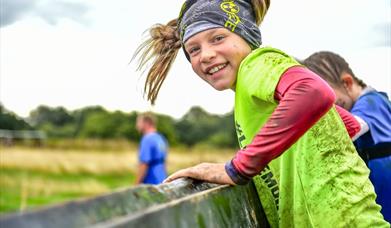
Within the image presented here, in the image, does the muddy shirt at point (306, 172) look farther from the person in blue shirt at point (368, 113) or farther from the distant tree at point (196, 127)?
the distant tree at point (196, 127)

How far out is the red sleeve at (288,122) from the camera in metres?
2.17

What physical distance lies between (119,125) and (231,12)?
312 feet

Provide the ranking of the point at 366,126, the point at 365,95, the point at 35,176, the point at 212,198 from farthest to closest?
the point at 35,176
the point at 365,95
the point at 366,126
the point at 212,198

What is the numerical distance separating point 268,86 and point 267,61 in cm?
15

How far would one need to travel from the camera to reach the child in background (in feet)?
7.16

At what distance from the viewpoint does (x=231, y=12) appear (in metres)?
2.95

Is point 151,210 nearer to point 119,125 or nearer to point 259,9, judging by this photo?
point 259,9

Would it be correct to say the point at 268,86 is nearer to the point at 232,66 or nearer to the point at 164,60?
the point at 232,66

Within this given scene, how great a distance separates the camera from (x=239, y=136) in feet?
8.93

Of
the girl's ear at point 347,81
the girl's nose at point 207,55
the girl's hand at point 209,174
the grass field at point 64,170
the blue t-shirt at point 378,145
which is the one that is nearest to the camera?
the girl's hand at point 209,174

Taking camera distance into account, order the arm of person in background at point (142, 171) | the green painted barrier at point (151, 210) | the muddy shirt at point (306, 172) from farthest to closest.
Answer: the arm of person in background at point (142, 171)
the muddy shirt at point (306, 172)
the green painted barrier at point (151, 210)

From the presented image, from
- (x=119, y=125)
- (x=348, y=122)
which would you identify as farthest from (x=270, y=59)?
(x=119, y=125)

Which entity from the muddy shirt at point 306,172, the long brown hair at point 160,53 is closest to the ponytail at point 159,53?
the long brown hair at point 160,53

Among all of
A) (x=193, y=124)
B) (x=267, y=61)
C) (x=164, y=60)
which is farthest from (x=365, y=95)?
(x=193, y=124)
